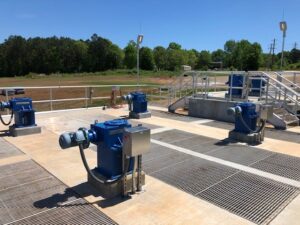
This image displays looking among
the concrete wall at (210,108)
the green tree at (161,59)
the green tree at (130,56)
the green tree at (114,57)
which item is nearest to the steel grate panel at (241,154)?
the concrete wall at (210,108)

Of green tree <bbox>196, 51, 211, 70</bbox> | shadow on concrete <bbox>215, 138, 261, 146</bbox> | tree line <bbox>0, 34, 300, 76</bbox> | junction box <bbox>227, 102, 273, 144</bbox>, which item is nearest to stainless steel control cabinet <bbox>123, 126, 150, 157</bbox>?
shadow on concrete <bbox>215, 138, 261, 146</bbox>

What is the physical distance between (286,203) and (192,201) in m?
1.32

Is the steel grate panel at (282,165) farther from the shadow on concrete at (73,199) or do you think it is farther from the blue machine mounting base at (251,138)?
the shadow on concrete at (73,199)

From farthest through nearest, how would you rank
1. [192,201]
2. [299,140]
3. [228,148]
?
[299,140]
[228,148]
[192,201]

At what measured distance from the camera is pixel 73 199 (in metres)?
4.23

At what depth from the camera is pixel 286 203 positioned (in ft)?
13.9

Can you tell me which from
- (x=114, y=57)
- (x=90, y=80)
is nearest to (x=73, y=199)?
(x=90, y=80)

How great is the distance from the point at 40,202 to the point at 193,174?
2532 mm

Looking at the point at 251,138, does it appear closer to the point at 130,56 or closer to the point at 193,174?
the point at 193,174

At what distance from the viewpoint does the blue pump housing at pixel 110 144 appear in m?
4.30

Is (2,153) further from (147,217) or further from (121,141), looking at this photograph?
(147,217)

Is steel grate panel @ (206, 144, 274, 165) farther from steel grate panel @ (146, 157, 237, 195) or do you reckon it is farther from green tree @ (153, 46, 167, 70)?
green tree @ (153, 46, 167, 70)

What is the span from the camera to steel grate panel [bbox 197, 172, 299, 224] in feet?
13.0

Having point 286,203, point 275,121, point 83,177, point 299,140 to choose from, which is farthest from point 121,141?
point 275,121
